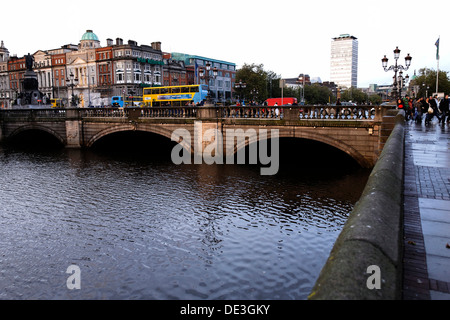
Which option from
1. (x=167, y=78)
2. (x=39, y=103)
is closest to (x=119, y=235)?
(x=39, y=103)

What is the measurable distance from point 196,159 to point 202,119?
2675 mm

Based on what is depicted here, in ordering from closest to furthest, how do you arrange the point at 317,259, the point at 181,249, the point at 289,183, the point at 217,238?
the point at 317,259
the point at 181,249
the point at 217,238
the point at 289,183

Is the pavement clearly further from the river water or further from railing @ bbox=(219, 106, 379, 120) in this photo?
railing @ bbox=(219, 106, 379, 120)

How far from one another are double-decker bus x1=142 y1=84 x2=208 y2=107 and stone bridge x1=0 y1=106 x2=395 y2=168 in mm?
15182

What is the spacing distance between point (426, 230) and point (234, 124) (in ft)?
63.3

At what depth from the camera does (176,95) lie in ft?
158

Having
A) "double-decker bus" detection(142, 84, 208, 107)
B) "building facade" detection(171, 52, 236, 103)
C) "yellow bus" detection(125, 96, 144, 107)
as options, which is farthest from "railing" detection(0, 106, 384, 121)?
"building facade" detection(171, 52, 236, 103)

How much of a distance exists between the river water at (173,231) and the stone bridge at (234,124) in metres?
2.05

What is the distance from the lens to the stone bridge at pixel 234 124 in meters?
20.4

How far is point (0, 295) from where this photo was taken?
28.1 feet

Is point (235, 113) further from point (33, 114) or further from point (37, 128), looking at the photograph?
point (33, 114)

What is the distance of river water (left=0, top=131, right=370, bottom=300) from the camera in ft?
29.0

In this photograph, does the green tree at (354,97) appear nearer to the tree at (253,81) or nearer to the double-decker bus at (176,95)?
the tree at (253,81)

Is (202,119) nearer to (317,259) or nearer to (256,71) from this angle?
(317,259)
